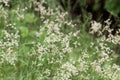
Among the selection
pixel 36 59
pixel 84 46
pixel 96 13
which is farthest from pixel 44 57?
pixel 96 13

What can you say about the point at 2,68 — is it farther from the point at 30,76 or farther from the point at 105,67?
the point at 105,67

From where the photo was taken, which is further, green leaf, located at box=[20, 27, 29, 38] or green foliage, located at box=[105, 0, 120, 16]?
green foliage, located at box=[105, 0, 120, 16]

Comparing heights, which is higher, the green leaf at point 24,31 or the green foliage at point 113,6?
the green foliage at point 113,6

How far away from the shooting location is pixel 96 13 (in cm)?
692

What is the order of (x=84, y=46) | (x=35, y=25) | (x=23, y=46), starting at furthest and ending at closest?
(x=35, y=25)
(x=84, y=46)
(x=23, y=46)

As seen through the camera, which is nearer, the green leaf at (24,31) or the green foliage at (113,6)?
the green leaf at (24,31)

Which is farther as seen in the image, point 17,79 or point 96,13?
point 96,13

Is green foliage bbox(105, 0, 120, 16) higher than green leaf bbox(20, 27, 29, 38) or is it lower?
higher

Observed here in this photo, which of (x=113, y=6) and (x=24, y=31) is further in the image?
(x=113, y=6)

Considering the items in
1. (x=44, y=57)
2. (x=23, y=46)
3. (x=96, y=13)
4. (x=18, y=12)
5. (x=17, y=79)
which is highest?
(x=96, y=13)

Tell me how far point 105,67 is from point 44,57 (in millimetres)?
629

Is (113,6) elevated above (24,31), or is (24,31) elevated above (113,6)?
(113,6)

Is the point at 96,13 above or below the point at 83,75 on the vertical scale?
above

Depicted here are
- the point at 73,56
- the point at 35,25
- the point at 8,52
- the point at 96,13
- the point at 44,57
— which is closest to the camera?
the point at 8,52
